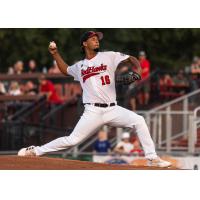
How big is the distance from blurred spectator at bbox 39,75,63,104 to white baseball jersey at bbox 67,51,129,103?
1221 cm

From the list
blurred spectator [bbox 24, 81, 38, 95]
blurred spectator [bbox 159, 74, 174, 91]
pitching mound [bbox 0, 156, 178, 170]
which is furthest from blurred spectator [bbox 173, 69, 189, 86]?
pitching mound [bbox 0, 156, 178, 170]

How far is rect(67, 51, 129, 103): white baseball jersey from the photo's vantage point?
17781 millimetres

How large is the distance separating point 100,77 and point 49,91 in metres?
12.6

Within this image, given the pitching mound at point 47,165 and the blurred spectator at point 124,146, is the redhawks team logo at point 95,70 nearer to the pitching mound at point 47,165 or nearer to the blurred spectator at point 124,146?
the pitching mound at point 47,165

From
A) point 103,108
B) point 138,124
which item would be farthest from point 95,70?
point 138,124

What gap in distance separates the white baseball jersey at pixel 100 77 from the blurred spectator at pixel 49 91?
12205 millimetres

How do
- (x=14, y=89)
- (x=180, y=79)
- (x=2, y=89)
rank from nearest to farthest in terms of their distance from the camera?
(x=180, y=79)
(x=14, y=89)
(x=2, y=89)

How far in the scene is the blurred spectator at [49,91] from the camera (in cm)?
3022

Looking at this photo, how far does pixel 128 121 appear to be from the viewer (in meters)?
17.8

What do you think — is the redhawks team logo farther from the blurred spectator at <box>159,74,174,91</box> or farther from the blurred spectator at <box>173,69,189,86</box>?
the blurred spectator at <box>173,69,189,86</box>

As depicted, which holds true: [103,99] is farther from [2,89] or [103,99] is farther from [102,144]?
[2,89]

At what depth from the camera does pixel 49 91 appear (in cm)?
3034

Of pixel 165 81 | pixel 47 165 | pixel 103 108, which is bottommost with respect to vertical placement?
pixel 47 165

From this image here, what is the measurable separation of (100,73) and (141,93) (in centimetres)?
1287
